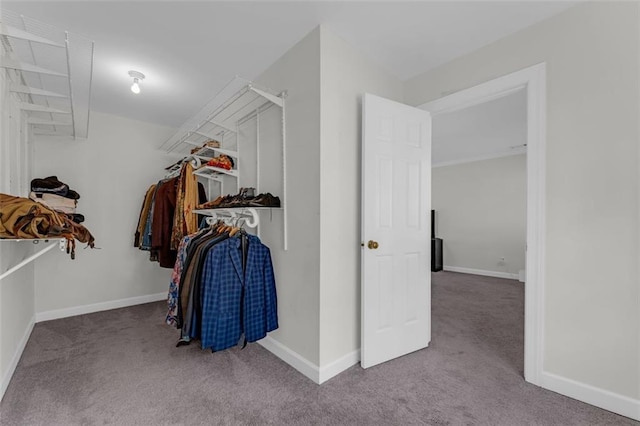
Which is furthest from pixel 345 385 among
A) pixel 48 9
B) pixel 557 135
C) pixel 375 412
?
pixel 48 9

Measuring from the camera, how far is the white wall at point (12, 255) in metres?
1.77

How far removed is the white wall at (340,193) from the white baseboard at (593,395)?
1231mm

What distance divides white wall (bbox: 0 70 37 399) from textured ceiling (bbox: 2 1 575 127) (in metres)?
0.65

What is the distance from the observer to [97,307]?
3.26m

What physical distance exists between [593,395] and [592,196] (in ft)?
3.80

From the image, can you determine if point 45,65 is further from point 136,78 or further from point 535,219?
point 535,219

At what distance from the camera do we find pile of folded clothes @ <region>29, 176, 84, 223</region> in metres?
2.22

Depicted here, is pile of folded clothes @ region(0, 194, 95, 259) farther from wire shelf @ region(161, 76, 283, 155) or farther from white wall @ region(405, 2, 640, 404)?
white wall @ region(405, 2, 640, 404)

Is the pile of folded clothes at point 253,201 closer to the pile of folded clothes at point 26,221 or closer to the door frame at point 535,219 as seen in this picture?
the pile of folded clothes at point 26,221

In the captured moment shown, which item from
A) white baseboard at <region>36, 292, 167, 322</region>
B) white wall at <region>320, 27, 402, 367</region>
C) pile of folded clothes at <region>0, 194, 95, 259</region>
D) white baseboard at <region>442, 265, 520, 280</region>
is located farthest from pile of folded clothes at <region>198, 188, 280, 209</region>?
white baseboard at <region>442, 265, 520, 280</region>

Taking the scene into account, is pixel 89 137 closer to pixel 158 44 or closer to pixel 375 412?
pixel 158 44

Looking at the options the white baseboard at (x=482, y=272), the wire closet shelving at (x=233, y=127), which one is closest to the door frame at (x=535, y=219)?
the wire closet shelving at (x=233, y=127)

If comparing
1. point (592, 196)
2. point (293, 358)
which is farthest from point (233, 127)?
point (592, 196)

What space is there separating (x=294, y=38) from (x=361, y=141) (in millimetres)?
877
